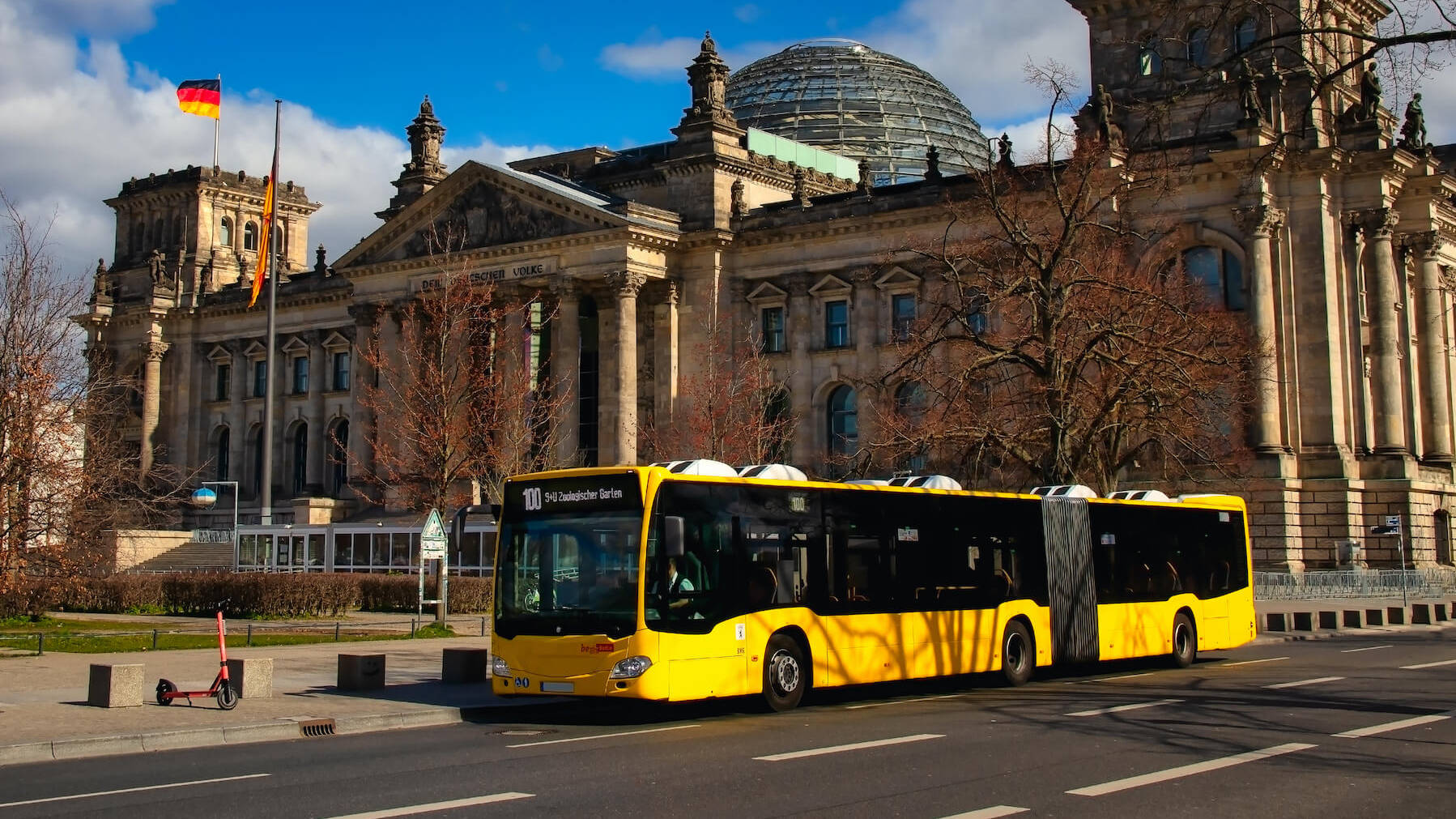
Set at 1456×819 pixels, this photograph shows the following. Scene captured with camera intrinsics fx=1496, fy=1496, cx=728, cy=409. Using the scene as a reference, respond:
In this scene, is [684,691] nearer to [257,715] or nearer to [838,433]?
[257,715]

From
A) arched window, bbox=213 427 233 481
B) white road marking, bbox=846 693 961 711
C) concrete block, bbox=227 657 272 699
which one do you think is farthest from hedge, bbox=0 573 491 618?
arched window, bbox=213 427 233 481

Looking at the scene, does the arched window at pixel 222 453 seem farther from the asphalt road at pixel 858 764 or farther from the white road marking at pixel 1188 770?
the white road marking at pixel 1188 770

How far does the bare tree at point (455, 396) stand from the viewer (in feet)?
155

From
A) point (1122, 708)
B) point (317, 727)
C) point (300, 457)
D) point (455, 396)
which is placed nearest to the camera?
point (317, 727)

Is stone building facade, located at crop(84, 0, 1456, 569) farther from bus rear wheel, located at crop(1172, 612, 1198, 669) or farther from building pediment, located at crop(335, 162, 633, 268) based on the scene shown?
bus rear wheel, located at crop(1172, 612, 1198, 669)

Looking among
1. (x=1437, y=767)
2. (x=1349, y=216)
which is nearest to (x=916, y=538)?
(x=1437, y=767)

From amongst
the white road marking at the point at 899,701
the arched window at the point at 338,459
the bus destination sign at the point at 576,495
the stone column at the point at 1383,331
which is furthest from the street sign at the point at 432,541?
the arched window at the point at 338,459

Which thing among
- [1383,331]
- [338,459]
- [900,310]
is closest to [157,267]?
[338,459]

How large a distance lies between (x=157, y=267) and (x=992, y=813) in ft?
293

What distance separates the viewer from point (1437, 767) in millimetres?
13430

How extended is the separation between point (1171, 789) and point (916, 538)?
9.67 m

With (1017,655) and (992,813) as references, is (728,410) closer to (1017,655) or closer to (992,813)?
(1017,655)

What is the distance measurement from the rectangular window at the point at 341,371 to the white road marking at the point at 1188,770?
74.9 m

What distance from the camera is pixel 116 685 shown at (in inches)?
754
